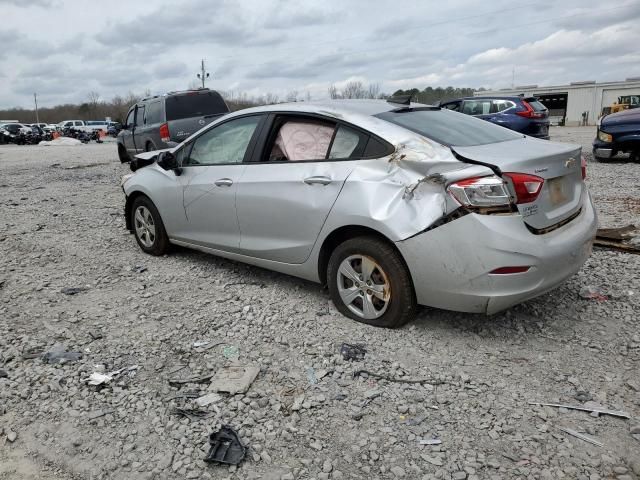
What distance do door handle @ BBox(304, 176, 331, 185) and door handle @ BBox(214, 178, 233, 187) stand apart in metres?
0.92

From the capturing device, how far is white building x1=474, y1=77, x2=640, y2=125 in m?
51.8

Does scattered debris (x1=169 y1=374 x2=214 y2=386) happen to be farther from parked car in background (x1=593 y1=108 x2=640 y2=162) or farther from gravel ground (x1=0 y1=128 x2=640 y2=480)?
parked car in background (x1=593 y1=108 x2=640 y2=162)

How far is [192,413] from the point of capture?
2.89 meters

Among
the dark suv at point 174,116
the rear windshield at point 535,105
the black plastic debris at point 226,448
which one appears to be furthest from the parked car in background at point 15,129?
the black plastic debris at point 226,448

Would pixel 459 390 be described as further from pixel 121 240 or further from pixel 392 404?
pixel 121 240

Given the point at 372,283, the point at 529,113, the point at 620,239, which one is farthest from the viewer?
the point at 529,113

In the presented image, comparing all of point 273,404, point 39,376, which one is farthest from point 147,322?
point 273,404

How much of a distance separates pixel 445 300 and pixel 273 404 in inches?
50.5

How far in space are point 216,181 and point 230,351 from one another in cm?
174

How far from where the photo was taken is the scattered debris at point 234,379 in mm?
3105

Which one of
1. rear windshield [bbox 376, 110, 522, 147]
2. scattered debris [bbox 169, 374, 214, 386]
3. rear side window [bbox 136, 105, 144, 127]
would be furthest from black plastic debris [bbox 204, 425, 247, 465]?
rear side window [bbox 136, 105, 144, 127]

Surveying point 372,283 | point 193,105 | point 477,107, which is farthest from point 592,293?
point 477,107

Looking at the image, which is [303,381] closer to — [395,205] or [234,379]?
[234,379]

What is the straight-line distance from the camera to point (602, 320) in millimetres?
3818
